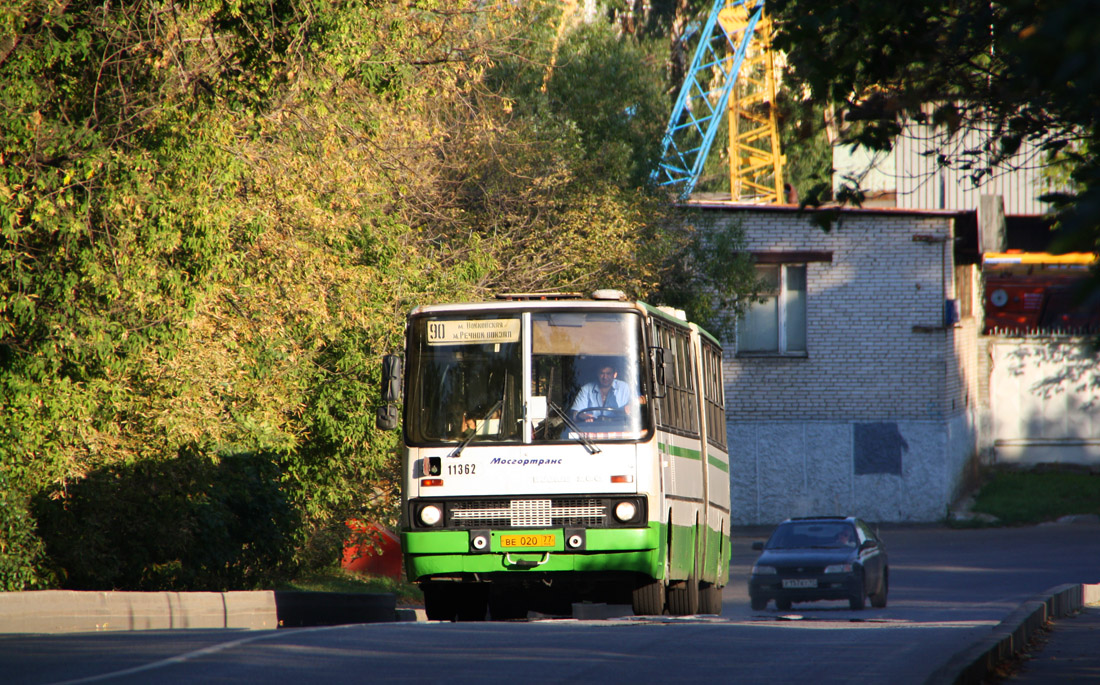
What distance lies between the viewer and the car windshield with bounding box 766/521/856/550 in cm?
2003

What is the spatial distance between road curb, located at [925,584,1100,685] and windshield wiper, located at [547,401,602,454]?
3.84m

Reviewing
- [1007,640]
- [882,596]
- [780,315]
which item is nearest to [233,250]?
[1007,640]

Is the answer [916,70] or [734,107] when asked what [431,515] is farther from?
[734,107]

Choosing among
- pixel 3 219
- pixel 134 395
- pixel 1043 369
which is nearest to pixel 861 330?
pixel 1043 369

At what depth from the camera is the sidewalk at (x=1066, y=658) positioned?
28.8 ft

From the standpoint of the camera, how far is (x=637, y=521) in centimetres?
1237

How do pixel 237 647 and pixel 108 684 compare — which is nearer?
pixel 108 684

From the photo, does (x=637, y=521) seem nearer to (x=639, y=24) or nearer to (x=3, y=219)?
(x=3, y=219)

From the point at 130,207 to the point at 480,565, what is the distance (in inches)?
193

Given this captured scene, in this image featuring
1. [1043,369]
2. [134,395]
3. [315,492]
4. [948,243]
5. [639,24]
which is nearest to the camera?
[134,395]

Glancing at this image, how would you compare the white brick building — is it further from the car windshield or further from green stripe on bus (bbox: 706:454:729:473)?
green stripe on bus (bbox: 706:454:729:473)

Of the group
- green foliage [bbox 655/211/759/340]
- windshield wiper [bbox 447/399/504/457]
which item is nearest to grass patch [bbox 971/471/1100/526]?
green foliage [bbox 655/211/759/340]

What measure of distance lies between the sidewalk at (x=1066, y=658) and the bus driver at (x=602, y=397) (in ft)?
13.9

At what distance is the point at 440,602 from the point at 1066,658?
611cm
